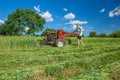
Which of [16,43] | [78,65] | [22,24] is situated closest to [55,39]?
[16,43]

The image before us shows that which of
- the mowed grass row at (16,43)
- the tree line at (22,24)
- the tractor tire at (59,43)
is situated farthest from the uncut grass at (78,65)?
the tree line at (22,24)

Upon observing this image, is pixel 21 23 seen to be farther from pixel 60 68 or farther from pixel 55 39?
pixel 60 68

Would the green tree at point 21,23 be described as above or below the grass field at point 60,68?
above

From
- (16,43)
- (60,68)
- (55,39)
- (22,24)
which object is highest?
(22,24)

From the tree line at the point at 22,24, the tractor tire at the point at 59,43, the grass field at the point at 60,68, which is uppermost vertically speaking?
the tree line at the point at 22,24

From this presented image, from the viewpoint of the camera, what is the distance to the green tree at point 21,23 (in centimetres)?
5894

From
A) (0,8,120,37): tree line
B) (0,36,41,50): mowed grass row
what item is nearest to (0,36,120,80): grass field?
(0,36,41,50): mowed grass row

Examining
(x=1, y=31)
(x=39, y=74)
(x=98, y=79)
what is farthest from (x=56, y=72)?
(x=1, y=31)

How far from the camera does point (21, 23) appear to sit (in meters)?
60.8

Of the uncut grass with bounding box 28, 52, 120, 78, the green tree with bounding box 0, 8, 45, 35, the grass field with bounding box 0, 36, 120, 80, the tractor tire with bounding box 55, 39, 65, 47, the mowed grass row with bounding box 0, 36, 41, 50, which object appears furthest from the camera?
the green tree with bounding box 0, 8, 45, 35

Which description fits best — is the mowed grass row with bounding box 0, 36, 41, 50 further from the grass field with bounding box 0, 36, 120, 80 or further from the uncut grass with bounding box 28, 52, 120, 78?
the uncut grass with bounding box 28, 52, 120, 78

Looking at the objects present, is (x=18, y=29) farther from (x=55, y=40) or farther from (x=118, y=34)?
(x=55, y=40)

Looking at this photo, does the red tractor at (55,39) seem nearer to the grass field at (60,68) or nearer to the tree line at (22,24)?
the grass field at (60,68)

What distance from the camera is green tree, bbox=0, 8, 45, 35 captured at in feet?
193
